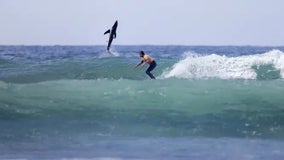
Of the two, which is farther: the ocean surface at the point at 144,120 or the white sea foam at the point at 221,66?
the white sea foam at the point at 221,66

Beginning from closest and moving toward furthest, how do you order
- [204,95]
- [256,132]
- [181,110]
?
[256,132] → [181,110] → [204,95]

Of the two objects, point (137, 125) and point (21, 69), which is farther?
point (21, 69)

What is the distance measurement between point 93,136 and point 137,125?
1.08 m

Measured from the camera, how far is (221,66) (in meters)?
14.8

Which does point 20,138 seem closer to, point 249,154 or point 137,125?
point 137,125

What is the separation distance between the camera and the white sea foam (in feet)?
46.9

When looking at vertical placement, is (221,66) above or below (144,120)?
above

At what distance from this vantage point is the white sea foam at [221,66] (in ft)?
46.9

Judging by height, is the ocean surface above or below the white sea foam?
below

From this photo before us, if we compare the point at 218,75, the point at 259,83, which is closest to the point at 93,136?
the point at 259,83

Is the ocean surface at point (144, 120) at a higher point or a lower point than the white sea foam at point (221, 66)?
lower

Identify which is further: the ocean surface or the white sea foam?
the white sea foam

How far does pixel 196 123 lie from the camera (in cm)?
851

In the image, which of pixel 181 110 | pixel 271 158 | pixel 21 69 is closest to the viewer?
pixel 271 158
